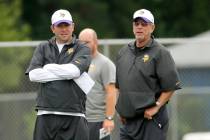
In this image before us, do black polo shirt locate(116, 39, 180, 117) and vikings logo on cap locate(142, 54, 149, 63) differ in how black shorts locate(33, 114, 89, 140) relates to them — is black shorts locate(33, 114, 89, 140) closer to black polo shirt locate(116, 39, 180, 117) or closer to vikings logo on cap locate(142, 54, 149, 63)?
black polo shirt locate(116, 39, 180, 117)

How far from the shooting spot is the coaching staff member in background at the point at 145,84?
35.8 ft

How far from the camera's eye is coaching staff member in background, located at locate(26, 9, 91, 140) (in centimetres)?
1070

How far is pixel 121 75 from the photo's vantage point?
11.1 meters

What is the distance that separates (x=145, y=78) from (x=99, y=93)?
1881 millimetres

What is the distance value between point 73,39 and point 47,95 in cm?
73

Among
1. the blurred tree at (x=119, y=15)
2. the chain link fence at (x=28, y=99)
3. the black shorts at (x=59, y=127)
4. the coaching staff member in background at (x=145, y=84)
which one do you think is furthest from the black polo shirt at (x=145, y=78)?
the blurred tree at (x=119, y=15)

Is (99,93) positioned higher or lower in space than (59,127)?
higher

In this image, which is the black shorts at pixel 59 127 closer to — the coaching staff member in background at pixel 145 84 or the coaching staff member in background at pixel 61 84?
the coaching staff member in background at pixel 61 84

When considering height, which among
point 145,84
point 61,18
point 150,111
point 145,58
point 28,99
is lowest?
point 28,99

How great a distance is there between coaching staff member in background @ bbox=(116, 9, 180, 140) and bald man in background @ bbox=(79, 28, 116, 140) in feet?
4.87

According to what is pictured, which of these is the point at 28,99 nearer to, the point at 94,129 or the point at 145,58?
the point at 94,129

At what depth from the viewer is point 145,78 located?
10.9 metres

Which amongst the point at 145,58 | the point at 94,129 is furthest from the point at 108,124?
the point at 145,58

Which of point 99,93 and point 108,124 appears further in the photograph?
point 99,93
